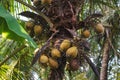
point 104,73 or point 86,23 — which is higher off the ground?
point 86,23

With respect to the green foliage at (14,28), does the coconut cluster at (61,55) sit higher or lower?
lower

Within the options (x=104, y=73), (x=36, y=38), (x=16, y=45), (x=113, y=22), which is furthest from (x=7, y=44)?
(x=104, y=73)

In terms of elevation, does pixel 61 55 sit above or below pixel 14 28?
below

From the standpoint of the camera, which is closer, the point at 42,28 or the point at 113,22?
the point at 42,28

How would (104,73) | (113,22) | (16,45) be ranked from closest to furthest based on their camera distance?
(16,45) < (113,22) < (104,73)

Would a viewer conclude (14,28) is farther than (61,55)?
No

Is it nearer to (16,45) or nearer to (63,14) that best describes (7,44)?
(16,45)

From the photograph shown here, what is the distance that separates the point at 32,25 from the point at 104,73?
11.9ft

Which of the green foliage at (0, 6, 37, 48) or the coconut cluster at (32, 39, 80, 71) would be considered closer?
the green foliage at (0, 6, 37, 48)

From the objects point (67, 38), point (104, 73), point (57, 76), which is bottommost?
point (104, 73)

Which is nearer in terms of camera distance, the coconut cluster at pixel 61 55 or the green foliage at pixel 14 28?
the green foliage at pixel 14 28

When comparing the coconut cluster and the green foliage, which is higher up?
the green foliage

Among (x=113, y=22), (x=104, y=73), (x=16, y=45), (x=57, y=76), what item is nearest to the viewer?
(x=57, y=76)

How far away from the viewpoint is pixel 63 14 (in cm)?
341
